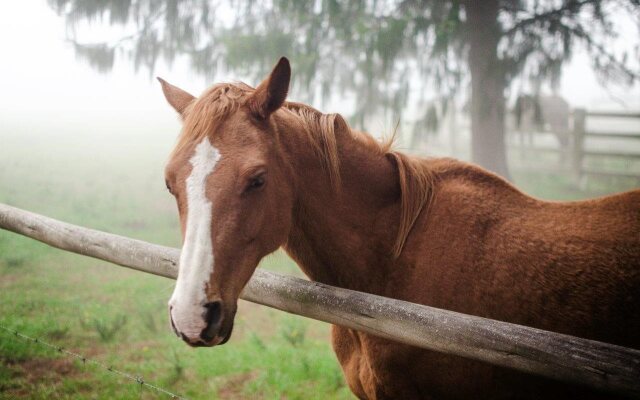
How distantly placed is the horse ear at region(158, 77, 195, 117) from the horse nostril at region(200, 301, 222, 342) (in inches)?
48.3

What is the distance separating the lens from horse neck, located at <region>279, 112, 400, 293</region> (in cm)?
216

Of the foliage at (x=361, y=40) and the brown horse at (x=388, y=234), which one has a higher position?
the foliage at (x=361, y=40)

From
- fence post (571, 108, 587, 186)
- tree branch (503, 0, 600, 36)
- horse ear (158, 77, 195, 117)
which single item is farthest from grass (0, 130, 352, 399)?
fence post (571, 108, 587, 186)

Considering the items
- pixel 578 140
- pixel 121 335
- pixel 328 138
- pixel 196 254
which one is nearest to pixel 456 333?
pixel 196 254

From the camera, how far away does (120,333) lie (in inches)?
189

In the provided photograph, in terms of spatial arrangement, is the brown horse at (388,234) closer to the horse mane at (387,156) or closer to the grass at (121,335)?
the horse mane at (387,156)

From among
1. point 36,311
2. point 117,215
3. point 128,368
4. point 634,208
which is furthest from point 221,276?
point 117,215

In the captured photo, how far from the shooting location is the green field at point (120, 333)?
12.1ft

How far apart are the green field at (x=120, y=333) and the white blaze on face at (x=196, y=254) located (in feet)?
2.52

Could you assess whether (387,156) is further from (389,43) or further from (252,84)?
(252,84)

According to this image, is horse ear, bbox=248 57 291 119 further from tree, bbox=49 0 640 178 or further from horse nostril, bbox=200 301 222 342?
tree, bbox=49 0 640 178

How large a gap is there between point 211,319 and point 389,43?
6573 millimetres

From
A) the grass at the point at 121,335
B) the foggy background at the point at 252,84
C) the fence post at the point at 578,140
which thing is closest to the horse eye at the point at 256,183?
the grass at the point at 121,335

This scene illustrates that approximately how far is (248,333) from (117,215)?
6.08m
